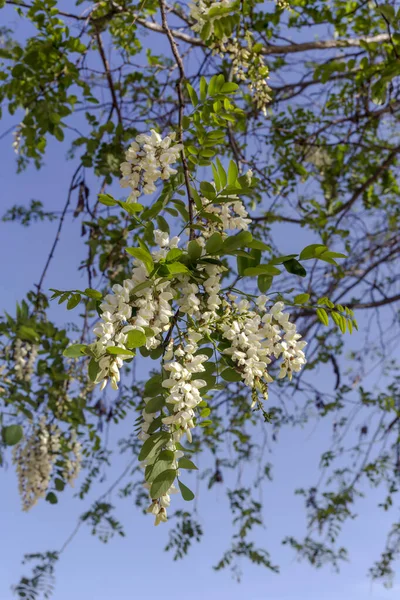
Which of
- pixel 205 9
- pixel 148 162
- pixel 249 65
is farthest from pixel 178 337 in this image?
pixel 249 65

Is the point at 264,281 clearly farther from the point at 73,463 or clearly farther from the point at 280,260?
the point at 73,463

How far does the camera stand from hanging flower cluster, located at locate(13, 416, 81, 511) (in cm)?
237

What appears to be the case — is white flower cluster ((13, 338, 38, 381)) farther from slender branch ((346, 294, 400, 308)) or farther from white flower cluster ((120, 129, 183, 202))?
slender branch ((346, 294, 400, 308))

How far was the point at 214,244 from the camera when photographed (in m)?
0.95

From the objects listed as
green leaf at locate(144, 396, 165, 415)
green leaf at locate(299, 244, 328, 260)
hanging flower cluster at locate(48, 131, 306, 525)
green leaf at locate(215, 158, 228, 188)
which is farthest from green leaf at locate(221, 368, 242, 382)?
green leaf at locate(215, 158, 228, 188)

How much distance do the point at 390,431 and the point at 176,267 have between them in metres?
2.73

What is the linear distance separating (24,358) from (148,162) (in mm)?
1382

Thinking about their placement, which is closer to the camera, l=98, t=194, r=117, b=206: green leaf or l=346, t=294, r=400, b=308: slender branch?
l=98, t=194, r=117, b=206: green leaf

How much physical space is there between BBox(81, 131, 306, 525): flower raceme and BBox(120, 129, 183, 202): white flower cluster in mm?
113

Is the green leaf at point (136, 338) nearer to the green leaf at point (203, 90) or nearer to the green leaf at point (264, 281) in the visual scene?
the green leaf at point (264, 281)

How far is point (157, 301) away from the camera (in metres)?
0.94

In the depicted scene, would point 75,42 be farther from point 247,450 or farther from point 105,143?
point 247,450

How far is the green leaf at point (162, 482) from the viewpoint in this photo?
2.98ft

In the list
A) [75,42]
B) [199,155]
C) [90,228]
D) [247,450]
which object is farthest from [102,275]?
[247,450]
